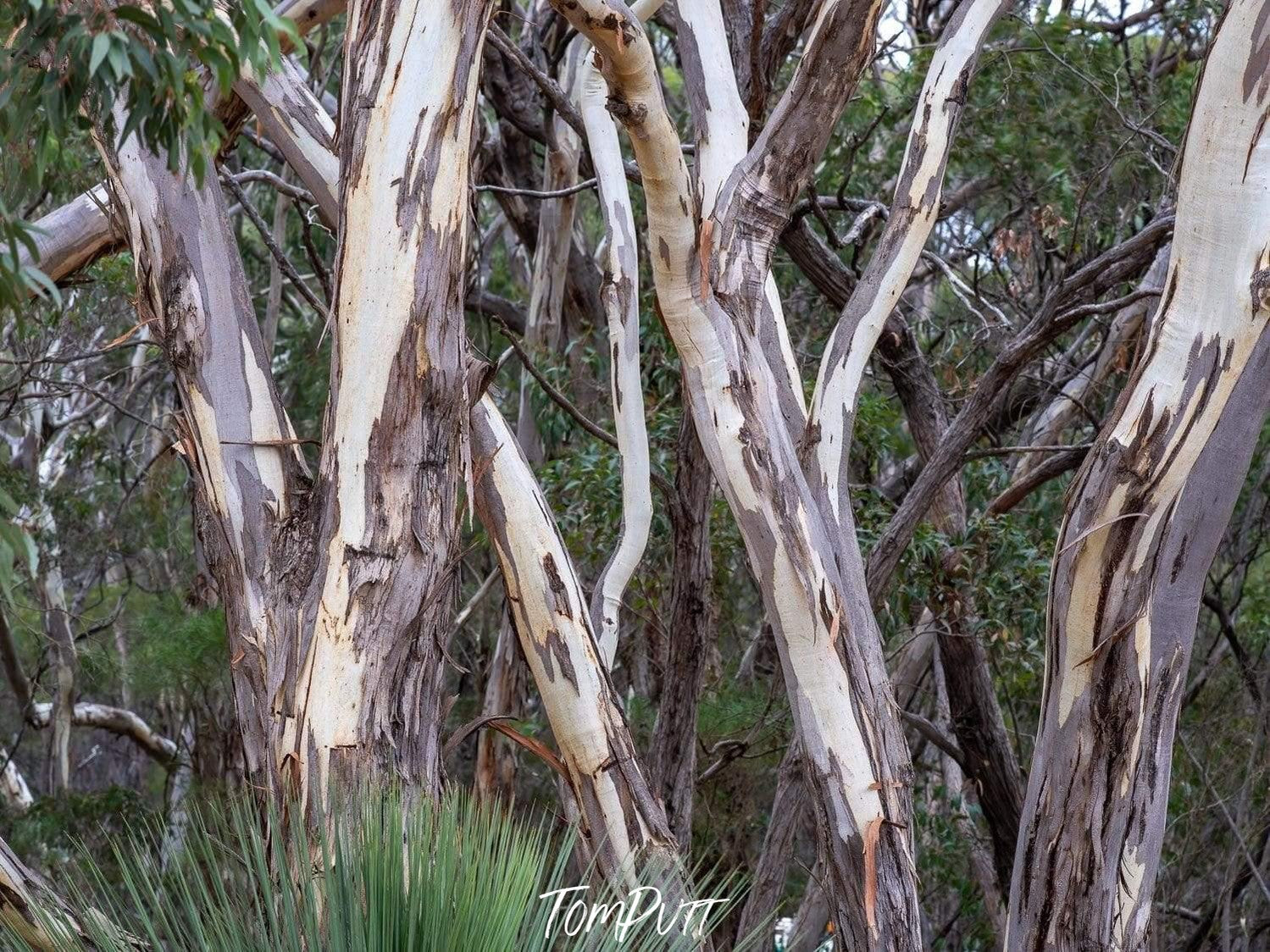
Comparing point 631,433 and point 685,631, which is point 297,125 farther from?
point 685,631

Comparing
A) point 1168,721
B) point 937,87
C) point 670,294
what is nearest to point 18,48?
point 670,294

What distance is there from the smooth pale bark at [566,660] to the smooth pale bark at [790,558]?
0.40 meters

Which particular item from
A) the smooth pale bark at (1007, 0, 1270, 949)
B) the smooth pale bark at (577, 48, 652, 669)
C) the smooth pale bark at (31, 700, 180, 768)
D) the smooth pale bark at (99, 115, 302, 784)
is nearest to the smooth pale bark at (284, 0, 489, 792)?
the smooth pale bark at (99, 115, 302, 784)

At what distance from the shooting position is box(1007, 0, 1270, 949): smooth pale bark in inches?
98.2

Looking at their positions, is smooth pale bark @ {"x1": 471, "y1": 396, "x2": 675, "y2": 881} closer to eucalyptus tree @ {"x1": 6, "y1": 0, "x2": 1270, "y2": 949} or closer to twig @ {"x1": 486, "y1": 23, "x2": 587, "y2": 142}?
eucalyptus tree @ {"x1": 6, "y1": 0, "x2": 1270, "y2": 949}

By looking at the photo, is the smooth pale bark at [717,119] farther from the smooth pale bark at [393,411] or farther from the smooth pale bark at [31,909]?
the smooth pale bark at [31,909]

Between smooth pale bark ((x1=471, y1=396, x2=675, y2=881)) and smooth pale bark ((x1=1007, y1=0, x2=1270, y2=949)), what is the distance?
824 mm

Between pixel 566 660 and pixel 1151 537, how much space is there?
4.02ft

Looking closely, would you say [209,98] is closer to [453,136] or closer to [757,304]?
[453,136]

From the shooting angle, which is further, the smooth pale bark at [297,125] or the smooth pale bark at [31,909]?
the smooth pale bark at [297,125]

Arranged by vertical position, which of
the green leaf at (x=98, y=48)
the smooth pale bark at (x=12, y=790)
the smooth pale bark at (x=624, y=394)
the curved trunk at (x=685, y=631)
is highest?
the green leaf at (x=98, y=48)

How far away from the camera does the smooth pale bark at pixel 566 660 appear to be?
299 cm

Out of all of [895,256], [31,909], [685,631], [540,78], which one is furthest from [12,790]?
[895,256]

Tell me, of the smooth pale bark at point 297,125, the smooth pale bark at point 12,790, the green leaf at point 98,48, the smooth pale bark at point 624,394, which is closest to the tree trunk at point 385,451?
the smooth pale bark at point 297,125
